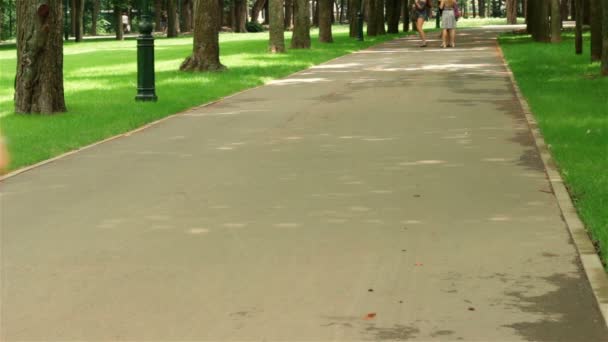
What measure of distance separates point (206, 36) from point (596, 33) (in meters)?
8.90

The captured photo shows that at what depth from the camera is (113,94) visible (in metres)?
22.7

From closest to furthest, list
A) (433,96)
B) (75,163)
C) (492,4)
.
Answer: (75,163) < (433,96) < (492,4)

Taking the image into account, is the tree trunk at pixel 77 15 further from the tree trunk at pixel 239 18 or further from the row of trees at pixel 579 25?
the row of trees at pixel 579 25

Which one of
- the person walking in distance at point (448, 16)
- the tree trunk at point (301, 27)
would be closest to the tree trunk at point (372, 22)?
the tree trunk at point (301, 27)

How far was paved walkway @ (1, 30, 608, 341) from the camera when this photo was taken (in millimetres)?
6289

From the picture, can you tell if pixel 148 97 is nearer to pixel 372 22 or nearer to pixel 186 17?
pixel 372 22

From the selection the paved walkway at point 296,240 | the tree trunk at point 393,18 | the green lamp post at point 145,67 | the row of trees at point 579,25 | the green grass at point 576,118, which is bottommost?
the paved walkway at point 296,240

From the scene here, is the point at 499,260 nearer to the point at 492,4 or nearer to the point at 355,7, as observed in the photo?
the point at 355,7

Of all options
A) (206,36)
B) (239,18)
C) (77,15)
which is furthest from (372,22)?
(239,18)

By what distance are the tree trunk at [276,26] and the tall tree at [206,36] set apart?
8.37 metres

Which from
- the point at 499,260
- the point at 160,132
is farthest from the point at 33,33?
the point at 499,260

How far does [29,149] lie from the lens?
13875 millimetres

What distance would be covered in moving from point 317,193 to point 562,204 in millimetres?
2101

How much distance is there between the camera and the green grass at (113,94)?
15023 mm
